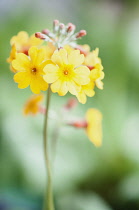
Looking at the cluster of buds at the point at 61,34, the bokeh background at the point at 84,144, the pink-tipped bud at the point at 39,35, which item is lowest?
the bokeh background at the point at 84,144

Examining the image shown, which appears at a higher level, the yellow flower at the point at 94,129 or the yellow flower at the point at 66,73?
the yellow flower at the point at 66,73

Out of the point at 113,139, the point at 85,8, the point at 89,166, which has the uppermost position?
the point at 85,8

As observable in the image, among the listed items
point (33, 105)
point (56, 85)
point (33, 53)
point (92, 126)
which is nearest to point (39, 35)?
point (33, 53)

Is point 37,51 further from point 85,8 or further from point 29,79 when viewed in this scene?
point 85,8

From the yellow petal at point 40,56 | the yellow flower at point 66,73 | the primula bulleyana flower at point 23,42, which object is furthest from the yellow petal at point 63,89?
the primula bulleyana flower at point 23,42

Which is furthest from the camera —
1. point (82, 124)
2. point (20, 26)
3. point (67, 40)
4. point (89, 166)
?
point (20, 26)

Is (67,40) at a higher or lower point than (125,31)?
lower

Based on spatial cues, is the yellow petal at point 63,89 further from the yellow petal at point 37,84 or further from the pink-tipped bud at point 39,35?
the pink-tipped bud at point 39,35

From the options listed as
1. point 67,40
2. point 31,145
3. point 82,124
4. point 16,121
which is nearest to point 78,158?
point 31,145

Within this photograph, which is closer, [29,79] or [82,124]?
[29,79]
